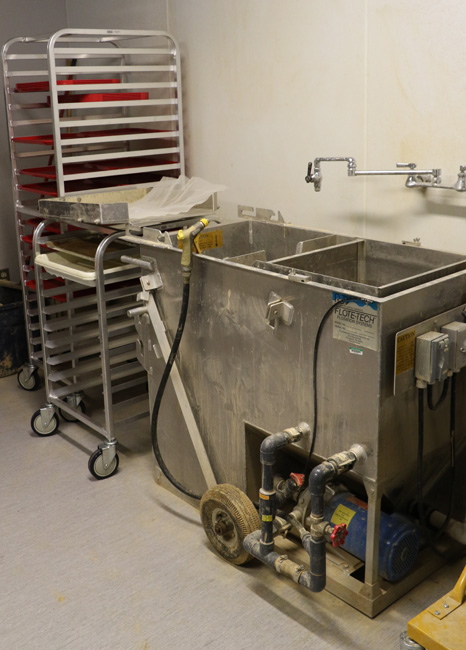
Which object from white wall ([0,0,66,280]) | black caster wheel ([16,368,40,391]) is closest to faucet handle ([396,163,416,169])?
black caster wheel ([16,368,40,391])

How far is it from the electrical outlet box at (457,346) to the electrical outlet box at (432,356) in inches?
0.7

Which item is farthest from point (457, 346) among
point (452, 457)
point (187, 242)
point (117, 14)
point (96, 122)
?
point (117, 14)

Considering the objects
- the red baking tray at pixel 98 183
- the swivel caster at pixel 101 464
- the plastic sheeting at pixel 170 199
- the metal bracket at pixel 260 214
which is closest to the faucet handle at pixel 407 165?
the metal bracket at pixel 260 214

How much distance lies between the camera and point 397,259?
2436mm

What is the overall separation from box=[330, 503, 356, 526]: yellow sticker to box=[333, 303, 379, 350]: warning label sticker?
60 cm

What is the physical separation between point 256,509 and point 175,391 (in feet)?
1.76

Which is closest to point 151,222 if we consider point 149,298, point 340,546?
point 149,298

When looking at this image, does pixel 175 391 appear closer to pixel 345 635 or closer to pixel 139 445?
pixel 139 445

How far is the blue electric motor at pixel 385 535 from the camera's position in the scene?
217cm

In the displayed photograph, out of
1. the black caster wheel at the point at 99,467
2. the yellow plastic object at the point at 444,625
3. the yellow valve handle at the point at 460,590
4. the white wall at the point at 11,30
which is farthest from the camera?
the white wall at the point at 11,30

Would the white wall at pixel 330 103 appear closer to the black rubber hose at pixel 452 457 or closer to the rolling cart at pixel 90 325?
the black rubber hose at pixel 452 457

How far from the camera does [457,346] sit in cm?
202

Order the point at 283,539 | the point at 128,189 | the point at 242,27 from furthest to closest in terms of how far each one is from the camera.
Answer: the point at 128,189 → the point at 242,27 → the point at 283,539

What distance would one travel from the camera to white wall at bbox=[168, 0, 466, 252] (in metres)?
2.42
